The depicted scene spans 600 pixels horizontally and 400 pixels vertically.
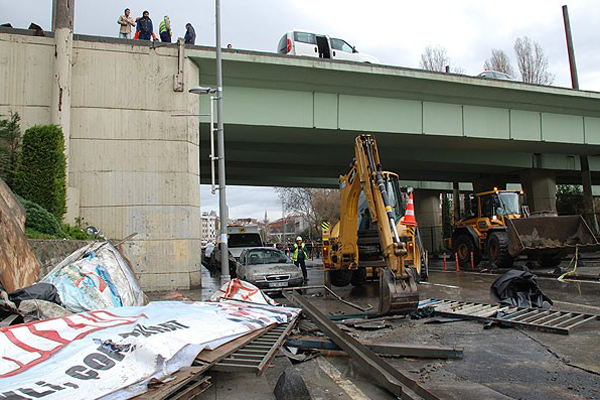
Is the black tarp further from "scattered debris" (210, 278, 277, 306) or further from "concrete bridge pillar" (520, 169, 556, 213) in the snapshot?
"concrete bridge pillar" (520, 169, 556, 213)

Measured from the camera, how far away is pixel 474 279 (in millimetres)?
14773

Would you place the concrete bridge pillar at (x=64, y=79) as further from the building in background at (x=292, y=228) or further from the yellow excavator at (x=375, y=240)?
the building in background at (x=292, y=228)

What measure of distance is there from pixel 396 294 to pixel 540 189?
22.8 meters

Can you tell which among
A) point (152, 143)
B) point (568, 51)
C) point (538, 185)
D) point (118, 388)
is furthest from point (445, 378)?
point (568, 51)

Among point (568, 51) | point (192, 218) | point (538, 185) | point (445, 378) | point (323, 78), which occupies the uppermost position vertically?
point (568, 51)

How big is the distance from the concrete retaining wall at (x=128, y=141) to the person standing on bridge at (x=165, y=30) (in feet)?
5.92

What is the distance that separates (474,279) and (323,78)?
29.0ft

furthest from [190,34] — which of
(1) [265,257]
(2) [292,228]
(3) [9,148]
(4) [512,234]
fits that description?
(2) [292,228]

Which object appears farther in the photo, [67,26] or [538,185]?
[538,185]

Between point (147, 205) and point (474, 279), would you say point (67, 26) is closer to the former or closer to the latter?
point (147, 205)

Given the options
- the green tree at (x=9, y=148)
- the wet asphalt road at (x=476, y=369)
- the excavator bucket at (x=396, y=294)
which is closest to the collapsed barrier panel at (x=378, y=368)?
the wet asphalt road at (x=476, y=369)

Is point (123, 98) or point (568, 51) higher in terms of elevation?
point (568, 51)

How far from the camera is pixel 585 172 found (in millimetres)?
25766

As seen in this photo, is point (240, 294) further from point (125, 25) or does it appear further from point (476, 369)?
point (125, 25)
